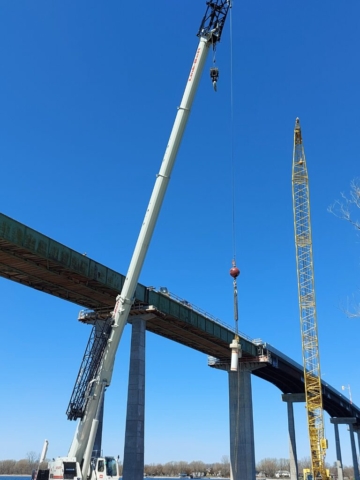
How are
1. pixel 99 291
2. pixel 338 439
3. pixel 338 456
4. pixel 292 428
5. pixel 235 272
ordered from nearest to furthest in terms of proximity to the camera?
pixel 235 272
pixel 99 291
pixel 292 428
pixel 338 456
pixel 338 439

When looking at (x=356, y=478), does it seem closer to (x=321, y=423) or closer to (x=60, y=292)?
(x=321, y=423)

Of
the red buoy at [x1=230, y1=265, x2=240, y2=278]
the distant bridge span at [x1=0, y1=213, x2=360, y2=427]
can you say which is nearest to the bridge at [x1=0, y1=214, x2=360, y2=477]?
the distant bridge span at [x1=0, y1=213, x2=360, y2=427]

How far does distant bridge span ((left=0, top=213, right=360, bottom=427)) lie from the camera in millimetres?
37250

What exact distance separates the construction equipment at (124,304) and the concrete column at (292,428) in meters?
84.8

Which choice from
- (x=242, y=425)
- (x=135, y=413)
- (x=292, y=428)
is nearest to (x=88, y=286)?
(x=135, y=413)

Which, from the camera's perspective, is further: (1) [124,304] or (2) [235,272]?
(2) [235,272]

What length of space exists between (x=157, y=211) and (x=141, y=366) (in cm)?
2390

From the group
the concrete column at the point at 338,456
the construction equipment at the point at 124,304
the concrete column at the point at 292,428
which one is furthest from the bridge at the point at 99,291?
the concrete column at the point at 338,456

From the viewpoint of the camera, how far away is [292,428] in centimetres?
10656

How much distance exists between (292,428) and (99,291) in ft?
252

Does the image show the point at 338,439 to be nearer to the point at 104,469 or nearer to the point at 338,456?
the point at 338,456

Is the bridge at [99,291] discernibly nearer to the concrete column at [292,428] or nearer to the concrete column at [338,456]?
the concrete column at [292,428]

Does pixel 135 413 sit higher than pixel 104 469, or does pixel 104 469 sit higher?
pixel 135 413

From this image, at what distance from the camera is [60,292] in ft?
154
